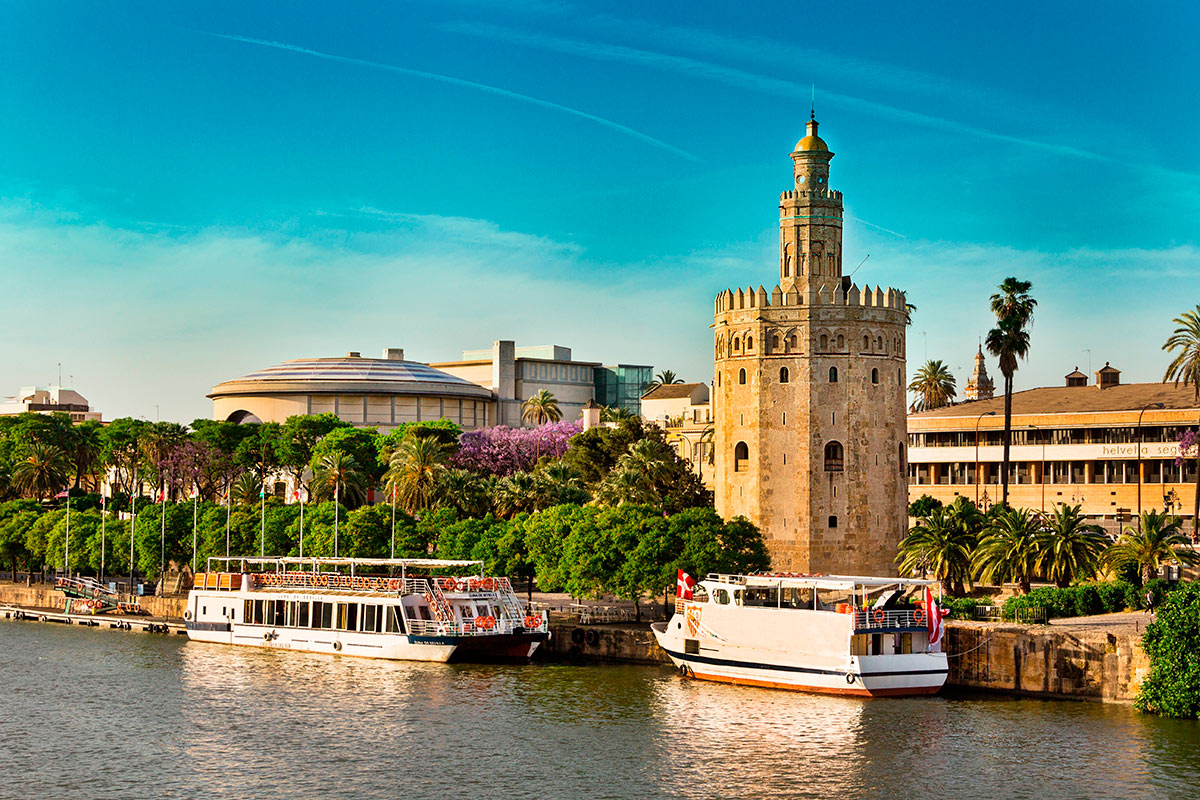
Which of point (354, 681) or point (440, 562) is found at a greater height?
point (440, 562)

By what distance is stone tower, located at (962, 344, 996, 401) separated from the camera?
15175 centimetres

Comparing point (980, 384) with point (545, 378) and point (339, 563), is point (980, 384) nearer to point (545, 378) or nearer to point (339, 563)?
point (545, 378)

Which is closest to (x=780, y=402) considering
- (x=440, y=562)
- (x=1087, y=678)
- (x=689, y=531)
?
(x=689, y=531)

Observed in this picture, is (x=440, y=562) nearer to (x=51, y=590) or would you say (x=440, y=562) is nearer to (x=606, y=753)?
(x=606, y=753)

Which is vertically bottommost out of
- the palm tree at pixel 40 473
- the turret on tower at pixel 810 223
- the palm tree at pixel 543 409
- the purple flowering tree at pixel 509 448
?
the palm tree at pixel 40 473

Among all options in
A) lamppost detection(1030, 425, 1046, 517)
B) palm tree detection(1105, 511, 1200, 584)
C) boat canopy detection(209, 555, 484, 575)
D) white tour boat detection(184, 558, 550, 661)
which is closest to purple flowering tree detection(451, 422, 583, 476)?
boat canopy detection(209, 555, 484, 575)

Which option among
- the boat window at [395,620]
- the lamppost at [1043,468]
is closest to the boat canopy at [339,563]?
the boat window at [395,620]

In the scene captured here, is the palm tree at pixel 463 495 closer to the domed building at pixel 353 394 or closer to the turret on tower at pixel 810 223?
the turret on tower at pixel 810 223

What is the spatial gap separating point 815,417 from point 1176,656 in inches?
1193

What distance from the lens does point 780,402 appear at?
73.2 metres

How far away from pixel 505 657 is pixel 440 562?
17.2ft

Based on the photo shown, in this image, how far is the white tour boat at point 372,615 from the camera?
59.6 m

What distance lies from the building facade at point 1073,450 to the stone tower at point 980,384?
41.3 metres

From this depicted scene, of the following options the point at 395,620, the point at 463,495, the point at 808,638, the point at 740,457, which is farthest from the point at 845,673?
the point at 463,495
